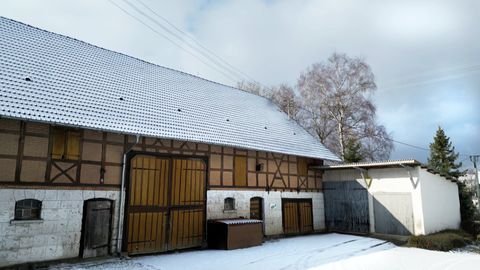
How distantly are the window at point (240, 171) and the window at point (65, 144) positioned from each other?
204 inches

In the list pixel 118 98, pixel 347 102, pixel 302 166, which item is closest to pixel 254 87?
pixel 347 102

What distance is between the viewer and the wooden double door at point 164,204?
29.2ft

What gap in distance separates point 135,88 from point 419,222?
1056 cm

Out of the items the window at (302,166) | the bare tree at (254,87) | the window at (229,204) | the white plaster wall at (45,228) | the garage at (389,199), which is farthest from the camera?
the bare tree at (254,87)

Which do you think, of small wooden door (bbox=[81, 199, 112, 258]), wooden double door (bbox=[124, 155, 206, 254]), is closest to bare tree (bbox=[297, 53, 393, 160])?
wooden double door (bbox=[124, 155, 206, 254])

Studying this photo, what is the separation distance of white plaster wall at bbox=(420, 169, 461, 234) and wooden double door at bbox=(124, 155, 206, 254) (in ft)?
25.7

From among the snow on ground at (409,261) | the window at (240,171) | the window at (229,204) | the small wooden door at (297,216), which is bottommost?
the snow on ground at (409,261)

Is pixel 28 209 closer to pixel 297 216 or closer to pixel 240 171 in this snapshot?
pixel 240 171

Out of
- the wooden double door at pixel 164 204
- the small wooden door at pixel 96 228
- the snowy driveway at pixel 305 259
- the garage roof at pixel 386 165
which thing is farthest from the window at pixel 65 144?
the garage roof at pixel 386 165

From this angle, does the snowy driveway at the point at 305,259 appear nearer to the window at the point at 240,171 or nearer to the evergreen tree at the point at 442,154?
the window at the point at 240,171

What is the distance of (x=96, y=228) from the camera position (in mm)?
8258

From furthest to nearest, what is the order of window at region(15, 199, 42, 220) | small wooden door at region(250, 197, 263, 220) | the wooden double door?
small wooden door at region(250, 197, 263, 220)
the wooden double door
window at region(15, 199, 42, 220)

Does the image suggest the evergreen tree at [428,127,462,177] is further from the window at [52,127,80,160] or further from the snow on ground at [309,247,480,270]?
the window at [52,127,80,160]

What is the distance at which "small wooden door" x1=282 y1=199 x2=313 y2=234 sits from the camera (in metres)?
13.0
